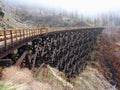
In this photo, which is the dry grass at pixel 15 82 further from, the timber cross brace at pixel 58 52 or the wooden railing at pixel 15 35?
the timber cross brace at pixel 58 52

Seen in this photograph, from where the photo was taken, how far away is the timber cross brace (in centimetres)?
1916

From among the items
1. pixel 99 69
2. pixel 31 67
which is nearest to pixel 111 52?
pixel 99 69

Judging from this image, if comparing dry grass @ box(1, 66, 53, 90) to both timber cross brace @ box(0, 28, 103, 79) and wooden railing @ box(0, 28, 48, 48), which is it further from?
timber cross brace @ box(0, 28, 103, 79)

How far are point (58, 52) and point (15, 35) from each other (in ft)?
47.0

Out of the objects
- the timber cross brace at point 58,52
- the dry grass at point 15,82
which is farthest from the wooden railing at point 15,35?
the dry grass at point 15,82

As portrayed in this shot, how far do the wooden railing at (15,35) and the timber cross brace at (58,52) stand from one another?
0.65 m

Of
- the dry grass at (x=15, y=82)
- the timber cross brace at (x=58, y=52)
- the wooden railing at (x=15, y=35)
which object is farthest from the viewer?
the timber cross brace at (x=58, y=52)

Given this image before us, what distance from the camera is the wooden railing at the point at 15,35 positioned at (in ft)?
46.2

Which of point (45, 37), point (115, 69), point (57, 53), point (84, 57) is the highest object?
point (45, 37)

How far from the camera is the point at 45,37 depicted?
26219 mm

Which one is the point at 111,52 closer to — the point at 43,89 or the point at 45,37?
the point at 45,37

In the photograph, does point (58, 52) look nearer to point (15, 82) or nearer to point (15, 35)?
point (15, 35)

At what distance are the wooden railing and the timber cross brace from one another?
25.7 inches

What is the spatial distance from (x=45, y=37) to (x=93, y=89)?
15.2m
